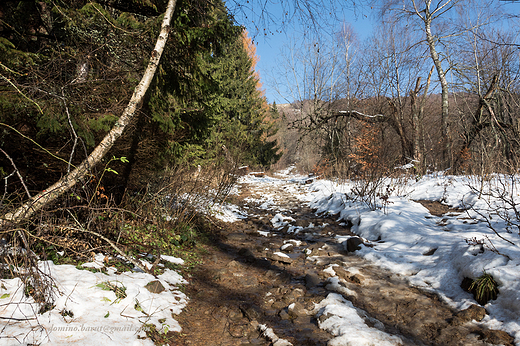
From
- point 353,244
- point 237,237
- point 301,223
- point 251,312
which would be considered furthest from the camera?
point 301,223

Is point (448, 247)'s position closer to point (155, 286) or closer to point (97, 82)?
point (155, 286)

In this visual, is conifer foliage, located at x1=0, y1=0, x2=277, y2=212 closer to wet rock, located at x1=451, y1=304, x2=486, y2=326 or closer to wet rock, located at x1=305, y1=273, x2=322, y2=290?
wet rock, located at x1=305, y1=273, x2=322, y2=290

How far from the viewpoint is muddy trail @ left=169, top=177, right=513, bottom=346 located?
2.62 meters

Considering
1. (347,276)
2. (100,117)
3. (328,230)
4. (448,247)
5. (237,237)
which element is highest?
(100,117)

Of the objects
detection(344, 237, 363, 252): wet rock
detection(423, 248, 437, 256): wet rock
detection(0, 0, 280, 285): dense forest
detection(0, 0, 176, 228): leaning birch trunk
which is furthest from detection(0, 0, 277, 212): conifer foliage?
detection(423, 248, 437, 256): wet rock

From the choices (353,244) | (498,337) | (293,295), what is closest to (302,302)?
(293,295)

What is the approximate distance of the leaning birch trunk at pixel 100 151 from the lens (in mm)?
2665

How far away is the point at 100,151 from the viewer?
10.2ft

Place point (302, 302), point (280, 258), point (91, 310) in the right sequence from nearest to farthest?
point (91, 310)
point (302, 302)
point (280, 258)

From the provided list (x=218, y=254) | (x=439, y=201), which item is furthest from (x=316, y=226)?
(x=439, y=201)

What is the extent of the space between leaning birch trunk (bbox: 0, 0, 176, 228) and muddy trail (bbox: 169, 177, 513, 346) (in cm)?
187

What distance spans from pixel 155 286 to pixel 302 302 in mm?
1800

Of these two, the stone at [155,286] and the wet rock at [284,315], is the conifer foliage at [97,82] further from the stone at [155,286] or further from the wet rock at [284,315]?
the wet rock at [284,315]

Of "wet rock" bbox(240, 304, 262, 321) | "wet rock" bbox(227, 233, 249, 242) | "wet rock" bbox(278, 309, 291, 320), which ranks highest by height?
"wet rock" bbox(278, 309, 291, 320)
